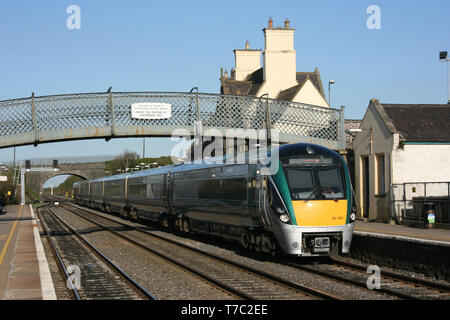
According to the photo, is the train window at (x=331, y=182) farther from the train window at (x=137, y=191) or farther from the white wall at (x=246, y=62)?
the white wall at (x=246, y=62)

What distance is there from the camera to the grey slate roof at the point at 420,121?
2514 cm

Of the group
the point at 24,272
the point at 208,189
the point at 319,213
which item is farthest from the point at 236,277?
the point at 208,189

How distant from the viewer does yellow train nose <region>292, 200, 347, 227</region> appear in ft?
45.7

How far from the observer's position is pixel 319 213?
14055 mm

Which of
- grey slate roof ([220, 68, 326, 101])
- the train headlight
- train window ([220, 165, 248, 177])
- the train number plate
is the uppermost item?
grey slate roof ([220, 68, 326, 101])

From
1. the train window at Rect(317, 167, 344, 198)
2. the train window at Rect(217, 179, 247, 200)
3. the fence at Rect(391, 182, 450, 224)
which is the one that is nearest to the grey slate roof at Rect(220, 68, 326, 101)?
the fence at Rect(391, 182, 450, 224)

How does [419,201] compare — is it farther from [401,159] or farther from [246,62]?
[246,62]

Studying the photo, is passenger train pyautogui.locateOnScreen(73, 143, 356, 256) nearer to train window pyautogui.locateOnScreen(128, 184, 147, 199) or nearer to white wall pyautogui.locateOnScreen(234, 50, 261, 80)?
train window pyautogui.locateOnScreen(128, 184, 147, 199)

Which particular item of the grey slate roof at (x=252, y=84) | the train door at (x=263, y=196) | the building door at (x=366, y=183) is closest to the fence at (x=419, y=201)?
the building door at (x=366, y=183)

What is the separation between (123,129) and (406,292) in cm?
1148

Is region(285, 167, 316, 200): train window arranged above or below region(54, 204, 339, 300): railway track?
above
